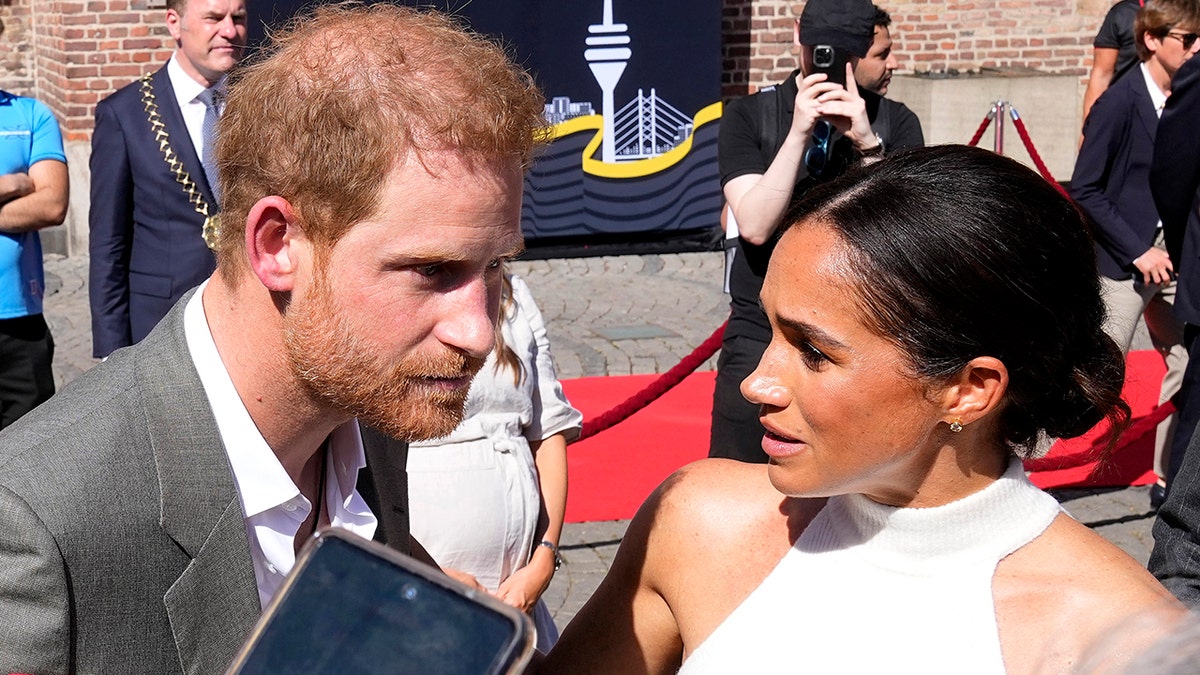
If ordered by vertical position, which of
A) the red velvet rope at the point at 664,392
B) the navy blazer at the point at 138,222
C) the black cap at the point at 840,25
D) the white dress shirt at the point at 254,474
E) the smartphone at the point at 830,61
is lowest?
the red velvet rope at the point at 664,392

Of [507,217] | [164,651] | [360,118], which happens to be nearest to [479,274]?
[507,217]

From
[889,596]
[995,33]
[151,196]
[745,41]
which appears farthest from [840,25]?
[995,33]

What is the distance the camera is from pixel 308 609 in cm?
102

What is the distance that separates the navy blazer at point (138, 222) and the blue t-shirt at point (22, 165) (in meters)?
0.50

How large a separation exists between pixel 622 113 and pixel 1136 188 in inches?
203

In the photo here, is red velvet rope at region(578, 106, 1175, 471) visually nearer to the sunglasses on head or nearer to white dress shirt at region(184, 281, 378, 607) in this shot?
the sunglasses on head

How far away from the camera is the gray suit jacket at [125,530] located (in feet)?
4.77

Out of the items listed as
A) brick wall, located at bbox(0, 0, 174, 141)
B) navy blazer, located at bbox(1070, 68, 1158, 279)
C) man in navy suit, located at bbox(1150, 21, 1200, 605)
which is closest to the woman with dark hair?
man in navy suit, located at bbox(1150, 21, 1200, 605)

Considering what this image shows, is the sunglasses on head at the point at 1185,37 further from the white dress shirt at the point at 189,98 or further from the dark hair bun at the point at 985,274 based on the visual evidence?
the dark hair bun at the point at 985,274

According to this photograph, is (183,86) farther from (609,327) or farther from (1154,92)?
(609,327)

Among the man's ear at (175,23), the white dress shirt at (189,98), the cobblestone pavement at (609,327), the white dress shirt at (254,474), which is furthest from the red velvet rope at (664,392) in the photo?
the white dress shirt at (254,474)

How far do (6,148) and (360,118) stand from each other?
13.3 feet

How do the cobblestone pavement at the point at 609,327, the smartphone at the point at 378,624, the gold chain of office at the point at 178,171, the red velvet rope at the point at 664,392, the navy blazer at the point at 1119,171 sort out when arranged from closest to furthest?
the smartphone at the point at 378,624 → the gold chain of office at the point at 178,171 → the red velvet rope at the point at 664,392 → the cobblestone pavement at the point at 609,327 → the navy blazer at the point at 1119,171

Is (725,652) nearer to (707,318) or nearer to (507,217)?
(507,217)
